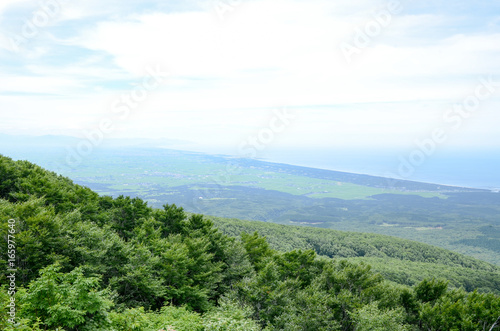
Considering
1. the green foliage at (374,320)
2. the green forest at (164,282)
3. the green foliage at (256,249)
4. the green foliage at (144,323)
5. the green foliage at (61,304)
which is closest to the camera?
the green foliage at (61,304)

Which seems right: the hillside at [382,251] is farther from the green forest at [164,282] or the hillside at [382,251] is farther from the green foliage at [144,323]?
the green foliage at [144,323]

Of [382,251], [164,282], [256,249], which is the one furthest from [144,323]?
[382,251]

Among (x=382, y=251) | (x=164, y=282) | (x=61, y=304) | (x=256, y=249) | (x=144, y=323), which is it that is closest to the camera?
(x=61, y=304)

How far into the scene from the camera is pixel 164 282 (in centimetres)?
2325

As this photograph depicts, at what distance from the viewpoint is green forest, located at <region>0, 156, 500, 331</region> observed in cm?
1230

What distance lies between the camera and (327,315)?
24.2m

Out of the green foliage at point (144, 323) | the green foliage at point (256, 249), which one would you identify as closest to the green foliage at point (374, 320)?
the green foliage at point (144, 323)

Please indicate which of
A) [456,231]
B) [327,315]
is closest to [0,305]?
[327,315]

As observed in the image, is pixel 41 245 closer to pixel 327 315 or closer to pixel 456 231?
pixel 327 315

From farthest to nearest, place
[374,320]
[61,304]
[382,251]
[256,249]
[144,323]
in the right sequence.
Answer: [382,251], [256,249], [374,320], [144,323], [61,304]

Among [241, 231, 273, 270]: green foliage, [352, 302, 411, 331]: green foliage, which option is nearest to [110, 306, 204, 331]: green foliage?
[352, 302, 411, 331]: green foliage

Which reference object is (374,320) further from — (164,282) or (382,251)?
(382,251)

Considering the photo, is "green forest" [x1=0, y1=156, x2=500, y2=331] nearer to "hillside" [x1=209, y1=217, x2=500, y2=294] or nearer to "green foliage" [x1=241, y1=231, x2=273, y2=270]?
"green foliage" [x1=241, y1=231, x2=273, y2=270]

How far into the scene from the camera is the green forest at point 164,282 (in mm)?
12305
